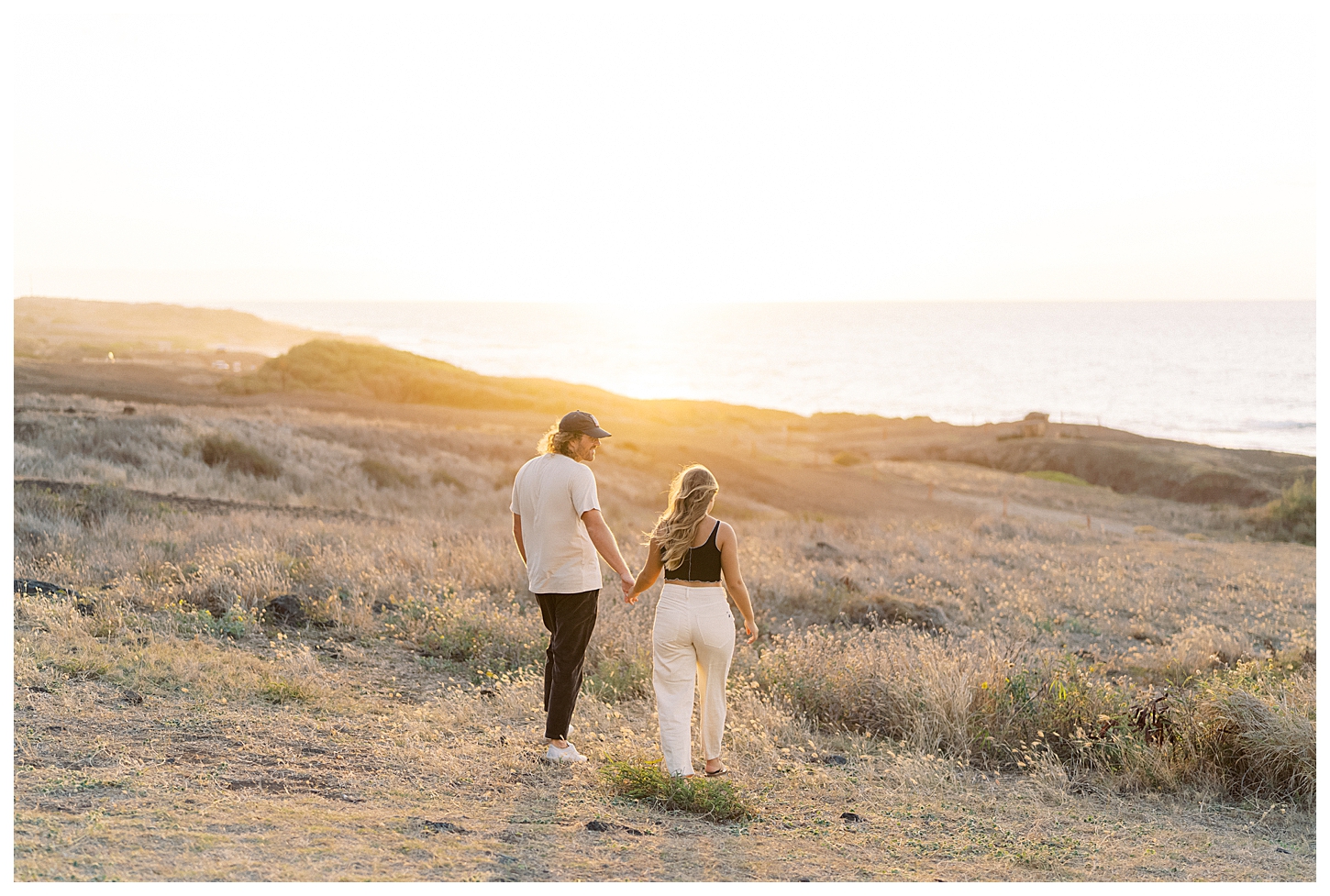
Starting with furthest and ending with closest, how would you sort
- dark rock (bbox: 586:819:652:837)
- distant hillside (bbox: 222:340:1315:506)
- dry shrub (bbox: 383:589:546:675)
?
distant hillside (bbox: 222:340:1315:506) < dry shrub (bbox: 383:589:546:675) < dark rock (bbox: 586:819:652:837)

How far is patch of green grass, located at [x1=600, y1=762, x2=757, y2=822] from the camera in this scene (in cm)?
472

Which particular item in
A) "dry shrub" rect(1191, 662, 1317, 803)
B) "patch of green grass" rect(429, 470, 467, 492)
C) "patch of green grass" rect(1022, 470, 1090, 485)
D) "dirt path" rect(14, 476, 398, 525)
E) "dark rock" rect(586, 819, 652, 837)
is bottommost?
"patch of green grass" rect(1022, 470, 1090, 485)

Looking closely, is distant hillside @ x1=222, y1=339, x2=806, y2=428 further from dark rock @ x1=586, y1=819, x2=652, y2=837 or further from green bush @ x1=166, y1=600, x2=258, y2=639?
dark rock @ x1=586, y1=819, x2=652, y2=837

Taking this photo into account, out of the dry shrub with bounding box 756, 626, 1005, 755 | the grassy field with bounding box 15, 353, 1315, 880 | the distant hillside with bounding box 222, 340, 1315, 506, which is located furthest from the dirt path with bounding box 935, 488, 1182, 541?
the dry shrub with bounding box 756, 626, 1005, 755

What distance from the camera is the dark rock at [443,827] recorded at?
4.28 m

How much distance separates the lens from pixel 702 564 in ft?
16.5

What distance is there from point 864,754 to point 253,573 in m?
6.37

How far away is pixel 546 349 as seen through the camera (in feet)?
496

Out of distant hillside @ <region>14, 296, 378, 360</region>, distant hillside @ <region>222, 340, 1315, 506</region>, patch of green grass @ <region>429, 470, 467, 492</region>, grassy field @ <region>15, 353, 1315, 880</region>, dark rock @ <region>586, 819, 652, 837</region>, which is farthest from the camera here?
distant hillside @ <region>14, 296, 378, 360</region>

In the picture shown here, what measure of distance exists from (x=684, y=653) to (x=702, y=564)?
1.72 feet

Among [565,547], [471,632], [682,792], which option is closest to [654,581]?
[565,547]
